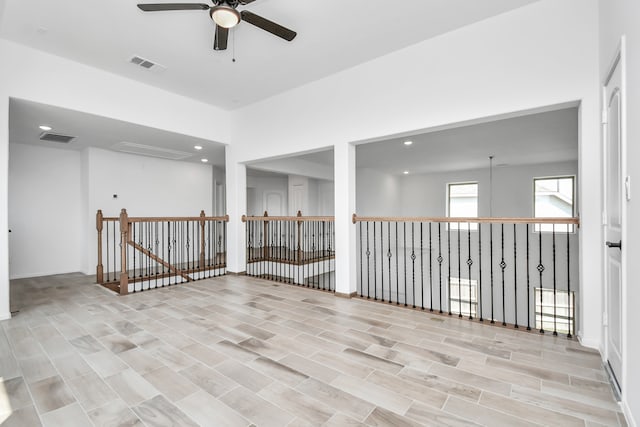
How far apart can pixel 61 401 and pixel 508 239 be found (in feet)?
34.1

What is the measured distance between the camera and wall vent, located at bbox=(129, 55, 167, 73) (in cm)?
403

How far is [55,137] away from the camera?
5.41 m

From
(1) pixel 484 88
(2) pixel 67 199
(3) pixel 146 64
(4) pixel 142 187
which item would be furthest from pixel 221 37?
(2) pixel 67 199

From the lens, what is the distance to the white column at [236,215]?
607 cm

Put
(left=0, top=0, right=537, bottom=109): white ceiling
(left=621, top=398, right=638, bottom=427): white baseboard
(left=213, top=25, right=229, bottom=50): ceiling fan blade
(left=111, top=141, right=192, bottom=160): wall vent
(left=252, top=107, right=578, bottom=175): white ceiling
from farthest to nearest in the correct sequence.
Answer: (left=111, top=141, right=192, bottom=160): wall vent → (left=252, top=107, right=578, bottom=175): white ceiling → (left=0, top=0, right=537, bottom=109): white ceiling → (left=213, top=25, right=229, bottom=50): ceiling fan blade → (left=621, top=398, right=638, bottom=427): white baseboard

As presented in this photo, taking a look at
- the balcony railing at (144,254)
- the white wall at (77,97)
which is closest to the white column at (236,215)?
the balcony railing at (144,254)

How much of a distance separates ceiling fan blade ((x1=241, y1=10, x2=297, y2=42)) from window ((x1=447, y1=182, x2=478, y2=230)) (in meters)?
8.79

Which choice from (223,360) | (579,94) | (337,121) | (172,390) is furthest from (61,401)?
(579,94)

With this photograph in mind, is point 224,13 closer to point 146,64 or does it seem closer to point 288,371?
point 146,64

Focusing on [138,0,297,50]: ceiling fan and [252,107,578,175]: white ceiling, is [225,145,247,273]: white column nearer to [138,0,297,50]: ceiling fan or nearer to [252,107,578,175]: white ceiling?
[252,107,578,175]: white ceiling

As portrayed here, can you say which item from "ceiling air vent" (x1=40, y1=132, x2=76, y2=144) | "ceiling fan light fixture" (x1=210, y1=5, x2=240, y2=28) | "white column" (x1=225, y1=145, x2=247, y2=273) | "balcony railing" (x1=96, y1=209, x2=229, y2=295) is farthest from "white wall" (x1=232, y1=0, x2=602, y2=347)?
"ceiling air vent" (x1=40, y1=132, x2=76, y2=144)

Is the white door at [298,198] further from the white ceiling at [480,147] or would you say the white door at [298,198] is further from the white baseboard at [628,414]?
the white baseboard at [628,414]

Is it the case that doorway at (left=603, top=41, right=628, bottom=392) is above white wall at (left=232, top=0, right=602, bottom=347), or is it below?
below

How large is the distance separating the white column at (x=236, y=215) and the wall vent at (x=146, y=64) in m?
2.06
